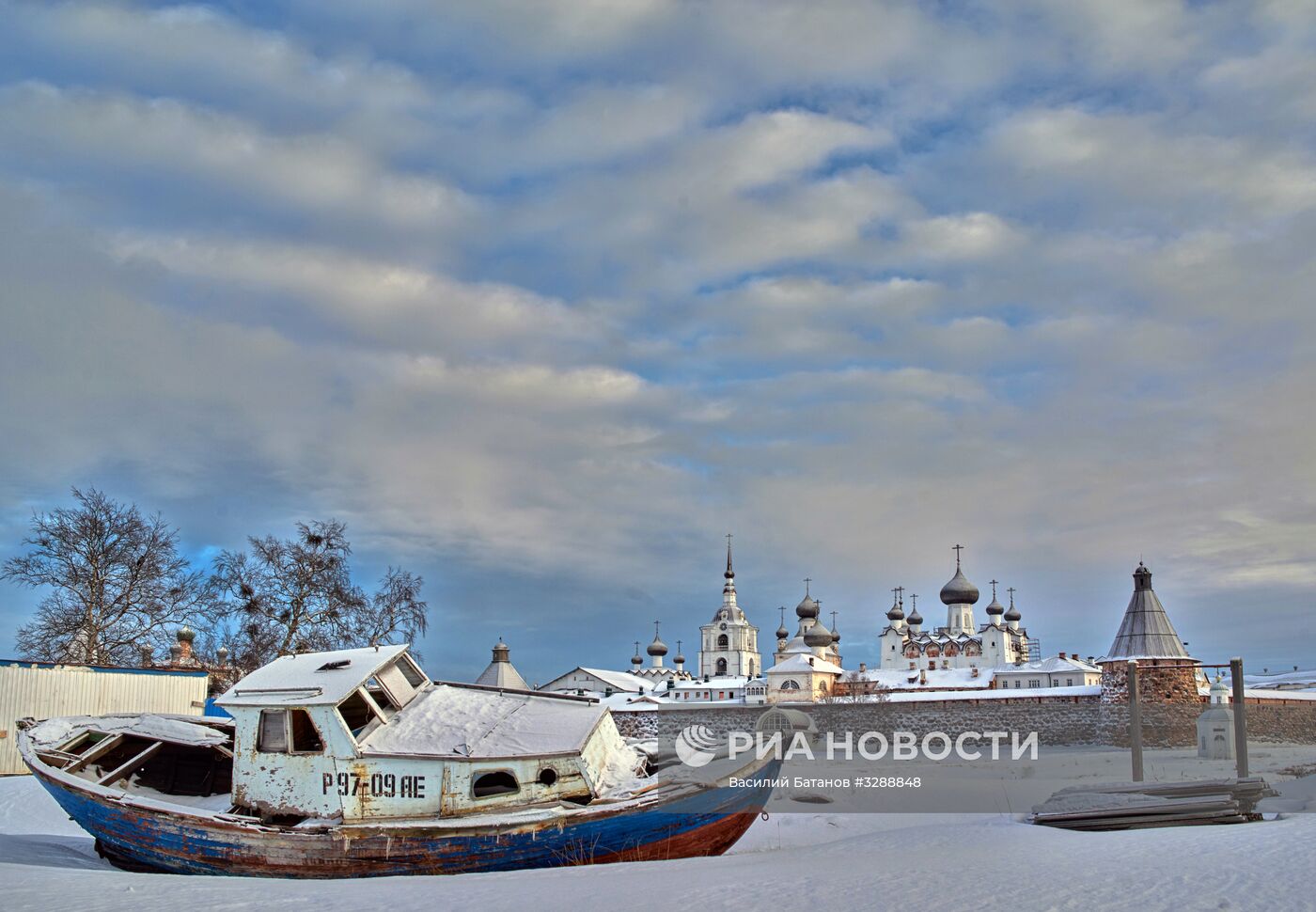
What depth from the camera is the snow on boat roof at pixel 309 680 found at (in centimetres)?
1242

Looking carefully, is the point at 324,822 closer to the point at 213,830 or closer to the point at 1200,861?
the point at 213,830

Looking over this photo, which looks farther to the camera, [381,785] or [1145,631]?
[1145,631]

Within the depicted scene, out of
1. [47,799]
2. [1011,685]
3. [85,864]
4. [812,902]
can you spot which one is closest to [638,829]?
[812,902]

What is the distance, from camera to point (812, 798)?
2131 centimetres

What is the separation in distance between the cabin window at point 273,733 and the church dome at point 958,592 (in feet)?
227

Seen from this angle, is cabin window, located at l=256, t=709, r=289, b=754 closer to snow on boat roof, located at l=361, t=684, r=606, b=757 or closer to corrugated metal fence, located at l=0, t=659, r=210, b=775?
snow on boat roof, located at l=361, t=684, r=606, b=757

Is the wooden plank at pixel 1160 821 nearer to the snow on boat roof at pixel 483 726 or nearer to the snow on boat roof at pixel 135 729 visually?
the snow on boat roof at pixel 483 726

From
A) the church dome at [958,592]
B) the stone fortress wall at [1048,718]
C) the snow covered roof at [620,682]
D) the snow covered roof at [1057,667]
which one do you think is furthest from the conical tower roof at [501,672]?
the church dome at [958,592]

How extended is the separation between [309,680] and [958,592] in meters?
69.1

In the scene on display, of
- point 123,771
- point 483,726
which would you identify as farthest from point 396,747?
point 123,771

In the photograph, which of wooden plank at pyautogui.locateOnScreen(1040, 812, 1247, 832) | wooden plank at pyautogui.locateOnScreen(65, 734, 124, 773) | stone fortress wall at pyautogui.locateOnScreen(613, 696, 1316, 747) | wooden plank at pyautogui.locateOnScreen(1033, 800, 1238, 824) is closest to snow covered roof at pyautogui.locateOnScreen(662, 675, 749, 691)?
stone fortress wall at pyautogui.locateOnScreen(613, 696, 1316, 747)

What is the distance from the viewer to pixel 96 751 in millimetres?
14641

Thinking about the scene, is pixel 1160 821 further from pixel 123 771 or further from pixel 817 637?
pixel 817 637

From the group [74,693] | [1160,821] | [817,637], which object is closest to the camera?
[1160,821]
